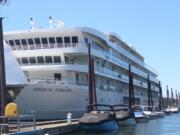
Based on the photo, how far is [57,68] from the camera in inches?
1719

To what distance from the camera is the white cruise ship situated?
127ft

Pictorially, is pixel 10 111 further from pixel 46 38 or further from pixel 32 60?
pixel 46 38

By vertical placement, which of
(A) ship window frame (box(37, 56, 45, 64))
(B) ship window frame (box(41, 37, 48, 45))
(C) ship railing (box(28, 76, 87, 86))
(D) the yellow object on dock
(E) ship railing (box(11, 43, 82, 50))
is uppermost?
(B) ship window frame (box(41, 37, 48, 45))

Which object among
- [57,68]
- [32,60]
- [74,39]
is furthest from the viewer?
[74,39]

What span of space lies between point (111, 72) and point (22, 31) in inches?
620

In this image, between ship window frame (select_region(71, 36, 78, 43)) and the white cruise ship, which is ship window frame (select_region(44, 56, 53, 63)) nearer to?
the white cruise ship

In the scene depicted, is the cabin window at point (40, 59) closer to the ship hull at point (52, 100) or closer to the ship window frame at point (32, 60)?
the ship window frame at point (32, 60)

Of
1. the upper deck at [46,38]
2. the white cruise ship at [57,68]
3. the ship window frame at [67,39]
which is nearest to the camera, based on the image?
the white cruise ship at [57,68]

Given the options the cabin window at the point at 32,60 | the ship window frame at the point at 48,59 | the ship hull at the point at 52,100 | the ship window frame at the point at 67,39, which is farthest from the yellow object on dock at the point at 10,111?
the ship window frame at the point at 67,39

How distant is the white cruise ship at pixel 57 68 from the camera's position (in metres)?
38.7

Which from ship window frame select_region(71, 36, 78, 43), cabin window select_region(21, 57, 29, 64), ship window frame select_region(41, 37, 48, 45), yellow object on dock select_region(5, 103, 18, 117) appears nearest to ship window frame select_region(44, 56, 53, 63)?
ship window frame select_region(41, 37, 48, 45)

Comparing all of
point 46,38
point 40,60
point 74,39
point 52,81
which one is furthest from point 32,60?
point 52,81

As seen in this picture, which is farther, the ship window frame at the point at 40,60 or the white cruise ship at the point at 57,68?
the ship window frame at the point at 40,60

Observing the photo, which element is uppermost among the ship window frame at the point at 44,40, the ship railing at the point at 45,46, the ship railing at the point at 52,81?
the ship window frame at the point at 44,40
